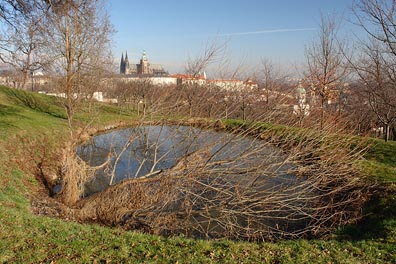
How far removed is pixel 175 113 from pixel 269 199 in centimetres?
366

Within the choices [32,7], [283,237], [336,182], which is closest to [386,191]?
[336,182]

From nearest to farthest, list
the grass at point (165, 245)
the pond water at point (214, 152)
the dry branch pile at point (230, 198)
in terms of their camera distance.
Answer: the grass at point (165, 245), the dry branch pile at point (230, 198), the pond water at point (214, 152)

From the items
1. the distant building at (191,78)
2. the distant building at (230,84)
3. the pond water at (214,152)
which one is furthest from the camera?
the distant building at (230,84)

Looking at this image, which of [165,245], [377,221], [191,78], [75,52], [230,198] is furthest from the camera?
[75,52]

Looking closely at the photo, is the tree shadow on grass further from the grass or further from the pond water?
the pond water

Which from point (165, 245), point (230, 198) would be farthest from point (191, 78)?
point (165, 245)

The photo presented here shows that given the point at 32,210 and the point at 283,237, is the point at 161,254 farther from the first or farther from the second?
the point at 32,210

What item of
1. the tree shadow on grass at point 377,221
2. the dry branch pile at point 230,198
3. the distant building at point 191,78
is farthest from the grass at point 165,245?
the distant building at point 191,78

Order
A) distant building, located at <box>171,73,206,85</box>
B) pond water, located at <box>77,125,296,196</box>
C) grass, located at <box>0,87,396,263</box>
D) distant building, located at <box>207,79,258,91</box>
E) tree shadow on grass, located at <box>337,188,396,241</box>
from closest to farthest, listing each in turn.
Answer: grass, located at <box>0,87,396,263</box>
tree shadow on grass, located at <box>337,188,396,241</box>
pond water, located at <box>77,125,296,196</box>
distant building, located at <box>171,73,206,85</box>
distant building, located at <box>207,79,258,91</box>

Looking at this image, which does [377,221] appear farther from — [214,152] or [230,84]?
[230,84]

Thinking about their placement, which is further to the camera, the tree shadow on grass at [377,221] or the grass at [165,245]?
the tree shadow on grass at [377,221]

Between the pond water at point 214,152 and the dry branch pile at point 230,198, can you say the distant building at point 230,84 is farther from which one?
the dry branch pile at point 230,198

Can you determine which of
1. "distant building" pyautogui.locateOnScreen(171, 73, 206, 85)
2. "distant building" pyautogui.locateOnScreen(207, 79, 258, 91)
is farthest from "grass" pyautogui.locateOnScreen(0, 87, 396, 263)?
"distant building" pyautogui.locateOnScreen(207, 79, 258, 91)

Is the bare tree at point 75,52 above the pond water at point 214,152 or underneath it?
above
